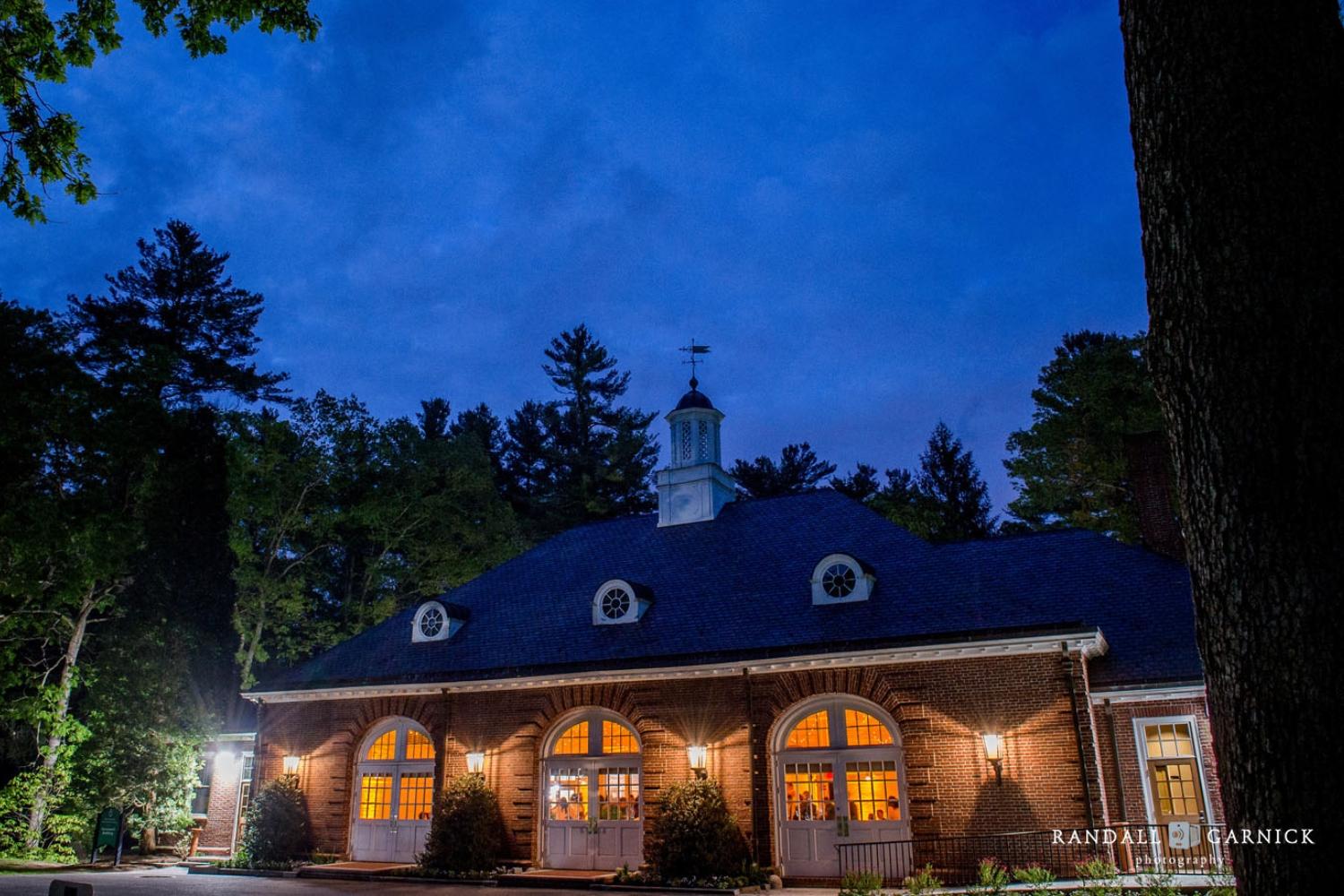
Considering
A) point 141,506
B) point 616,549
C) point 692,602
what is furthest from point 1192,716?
point 141,506

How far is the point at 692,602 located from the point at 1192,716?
9.09m

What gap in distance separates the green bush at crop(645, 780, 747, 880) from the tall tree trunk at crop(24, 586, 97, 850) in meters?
→ 16.8

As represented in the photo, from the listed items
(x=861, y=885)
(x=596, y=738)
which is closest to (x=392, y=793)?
(x=596, y=738)

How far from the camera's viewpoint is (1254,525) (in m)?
3.27

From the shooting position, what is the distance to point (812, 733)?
1688cm

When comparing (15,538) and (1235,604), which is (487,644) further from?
(1235,604)

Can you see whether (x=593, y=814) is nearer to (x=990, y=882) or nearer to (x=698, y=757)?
(x=698, y=757)

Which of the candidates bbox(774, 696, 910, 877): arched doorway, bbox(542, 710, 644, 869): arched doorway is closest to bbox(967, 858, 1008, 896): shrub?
bbox(774, 696, 910, 877): arched doorway

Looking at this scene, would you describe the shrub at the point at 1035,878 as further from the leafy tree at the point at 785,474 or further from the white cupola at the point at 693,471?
the leafy tree at the point at 785,474

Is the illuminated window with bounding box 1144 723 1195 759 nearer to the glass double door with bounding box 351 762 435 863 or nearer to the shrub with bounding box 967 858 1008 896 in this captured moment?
the shrub with bounding box 967 858 1008 896

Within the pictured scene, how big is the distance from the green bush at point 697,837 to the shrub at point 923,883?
9.65 ft

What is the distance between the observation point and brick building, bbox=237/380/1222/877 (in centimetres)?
1505

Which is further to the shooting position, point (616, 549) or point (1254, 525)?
point (616, 549)

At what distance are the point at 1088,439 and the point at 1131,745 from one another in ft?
59.8
